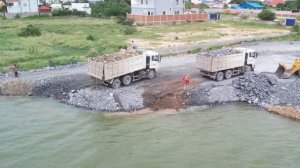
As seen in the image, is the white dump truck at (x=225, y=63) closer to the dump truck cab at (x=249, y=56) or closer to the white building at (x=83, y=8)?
the dump truck cab at (x=249, y=56)

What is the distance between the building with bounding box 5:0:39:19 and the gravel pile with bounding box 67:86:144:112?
71.0 m

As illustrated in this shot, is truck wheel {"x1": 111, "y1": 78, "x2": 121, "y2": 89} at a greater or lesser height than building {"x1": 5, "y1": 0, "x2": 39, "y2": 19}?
lesser

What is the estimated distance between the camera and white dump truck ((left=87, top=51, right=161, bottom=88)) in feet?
92.5

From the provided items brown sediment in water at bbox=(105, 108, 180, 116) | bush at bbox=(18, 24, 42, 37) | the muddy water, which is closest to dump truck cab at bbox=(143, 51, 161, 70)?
brown sediment in water at bbox=(105, 108, 180, 116)

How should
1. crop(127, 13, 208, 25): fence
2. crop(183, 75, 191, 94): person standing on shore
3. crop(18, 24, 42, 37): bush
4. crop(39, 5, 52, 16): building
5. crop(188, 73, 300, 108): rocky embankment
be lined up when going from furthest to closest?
crop(39, 5, 52, 16): building
crop(127, 13, 208, 25): fence
crop(18, 24, 42, 37): bush
crop(183, 75, 191, 94): person standing on shore
crop(188, 73, 300, 108): rocky embankment

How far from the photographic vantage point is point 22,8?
95.4 meters

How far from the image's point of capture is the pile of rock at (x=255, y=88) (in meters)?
28.2

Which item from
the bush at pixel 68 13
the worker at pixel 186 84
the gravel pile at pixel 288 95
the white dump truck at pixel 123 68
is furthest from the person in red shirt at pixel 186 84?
the bush at pixel 68 13

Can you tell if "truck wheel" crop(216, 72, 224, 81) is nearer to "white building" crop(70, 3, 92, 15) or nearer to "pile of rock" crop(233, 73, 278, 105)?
"pile of rock" crop(233, 73, 278, 105)

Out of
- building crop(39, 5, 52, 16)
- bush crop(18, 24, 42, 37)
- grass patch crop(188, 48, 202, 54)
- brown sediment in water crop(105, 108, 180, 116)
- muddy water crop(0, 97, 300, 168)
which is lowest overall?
muddy water crop(0, 97, 300, 168)

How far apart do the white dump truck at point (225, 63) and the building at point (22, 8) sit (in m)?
71.9

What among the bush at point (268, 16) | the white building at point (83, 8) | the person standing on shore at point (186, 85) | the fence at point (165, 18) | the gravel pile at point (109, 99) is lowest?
the gravel pile at point (109, 99)

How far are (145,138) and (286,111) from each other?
405 inches

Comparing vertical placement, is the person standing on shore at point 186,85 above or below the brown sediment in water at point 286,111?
above
